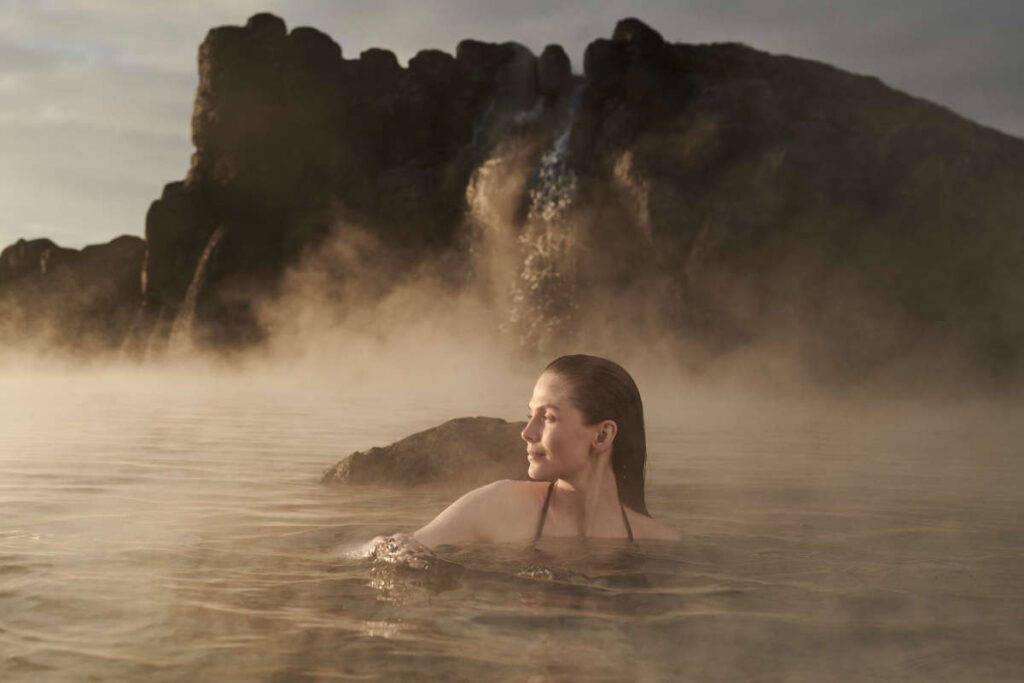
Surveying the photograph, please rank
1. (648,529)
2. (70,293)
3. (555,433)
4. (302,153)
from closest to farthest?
(555,433)
(648,529)
(302,153)
(70,293)

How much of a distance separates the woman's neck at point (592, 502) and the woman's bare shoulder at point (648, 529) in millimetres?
138

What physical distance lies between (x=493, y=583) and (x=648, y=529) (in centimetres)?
116

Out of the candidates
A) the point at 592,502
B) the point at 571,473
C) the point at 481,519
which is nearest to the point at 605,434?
the point at 571,473

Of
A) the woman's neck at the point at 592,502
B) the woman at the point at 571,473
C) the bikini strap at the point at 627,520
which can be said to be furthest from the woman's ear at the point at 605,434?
the bikini strap at the point at 627,520

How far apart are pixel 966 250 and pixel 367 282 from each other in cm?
1828

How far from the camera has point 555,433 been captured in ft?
14.4

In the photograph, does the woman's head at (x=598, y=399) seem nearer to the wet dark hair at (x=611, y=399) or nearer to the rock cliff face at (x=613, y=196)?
the wet dark hair at (x=611, y=399)

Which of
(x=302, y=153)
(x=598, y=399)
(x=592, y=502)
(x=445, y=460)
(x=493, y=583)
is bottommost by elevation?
(x=493, y=583)

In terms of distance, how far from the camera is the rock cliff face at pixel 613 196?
24.9 m

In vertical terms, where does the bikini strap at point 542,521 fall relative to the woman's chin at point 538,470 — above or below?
below

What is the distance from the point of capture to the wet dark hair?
14.4ft

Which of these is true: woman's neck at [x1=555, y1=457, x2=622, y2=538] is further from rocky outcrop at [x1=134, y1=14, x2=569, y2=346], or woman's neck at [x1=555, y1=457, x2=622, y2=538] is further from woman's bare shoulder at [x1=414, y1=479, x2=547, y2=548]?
rocky outcrop at [x1=134, y1=14, x2=569, y2=346]

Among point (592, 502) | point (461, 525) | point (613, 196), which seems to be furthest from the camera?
point (613, 196)

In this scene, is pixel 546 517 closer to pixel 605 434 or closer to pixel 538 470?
pixel 538 470
